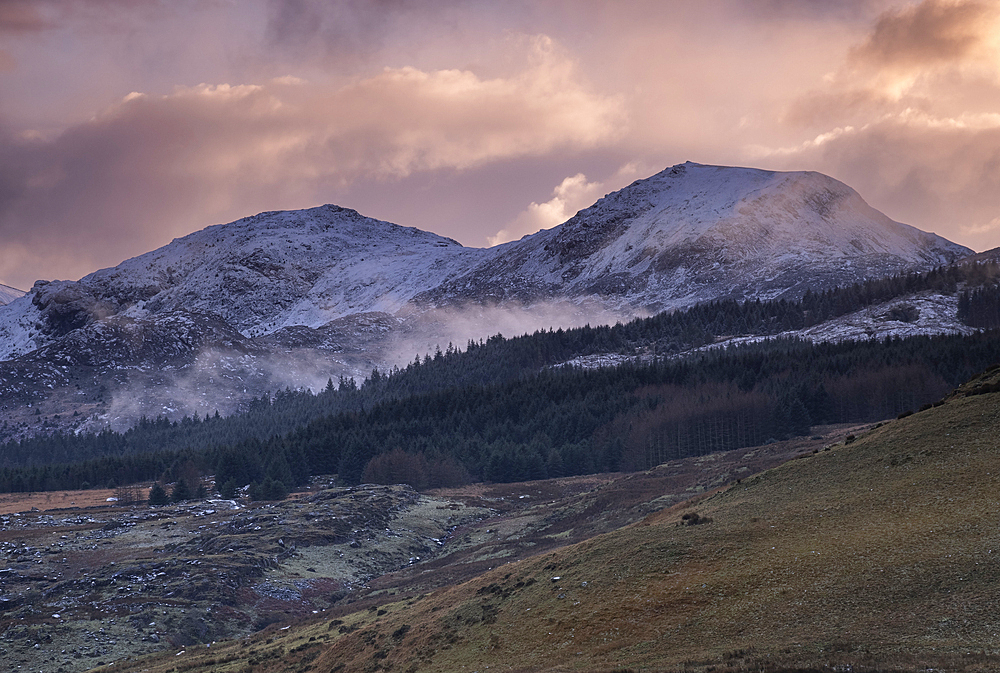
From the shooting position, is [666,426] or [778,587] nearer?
[778,587]

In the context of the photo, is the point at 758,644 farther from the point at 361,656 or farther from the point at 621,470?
the point at 621,470

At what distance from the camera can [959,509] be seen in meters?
36.5

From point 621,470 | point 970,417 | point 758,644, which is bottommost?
point 621,470

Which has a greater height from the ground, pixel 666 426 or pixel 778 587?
pixel 778 587

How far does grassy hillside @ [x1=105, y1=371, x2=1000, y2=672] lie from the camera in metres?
29.4

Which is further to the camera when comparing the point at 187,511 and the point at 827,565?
the point at 187,511

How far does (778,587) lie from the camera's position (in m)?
35.3

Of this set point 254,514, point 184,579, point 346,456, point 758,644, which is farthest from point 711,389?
point 758,644

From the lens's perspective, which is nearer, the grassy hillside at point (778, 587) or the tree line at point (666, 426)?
the grassy hillside at point (778, 587)

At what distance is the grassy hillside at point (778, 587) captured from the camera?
29375 millimetres

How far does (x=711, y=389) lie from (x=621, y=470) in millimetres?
36177

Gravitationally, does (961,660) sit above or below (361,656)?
above

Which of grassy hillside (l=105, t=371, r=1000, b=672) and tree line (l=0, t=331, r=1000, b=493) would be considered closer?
grassy hillside (l=105, t=371, r=1000, b=672)

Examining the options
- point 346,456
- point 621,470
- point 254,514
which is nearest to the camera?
point 254,514
